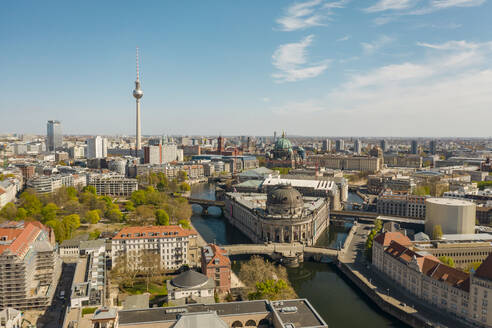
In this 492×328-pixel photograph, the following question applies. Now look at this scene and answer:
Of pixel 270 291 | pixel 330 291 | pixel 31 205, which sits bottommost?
pixel 330 291

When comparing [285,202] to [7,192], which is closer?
[285,202]

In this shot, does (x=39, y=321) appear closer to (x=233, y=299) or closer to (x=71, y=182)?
(x=233, y=299)

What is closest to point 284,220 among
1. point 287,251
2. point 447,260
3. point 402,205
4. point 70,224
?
point 287,251

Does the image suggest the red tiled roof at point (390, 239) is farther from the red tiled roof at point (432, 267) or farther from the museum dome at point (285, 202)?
the museum dome at point (285, 202)

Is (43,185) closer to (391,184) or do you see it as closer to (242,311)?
(242,311)

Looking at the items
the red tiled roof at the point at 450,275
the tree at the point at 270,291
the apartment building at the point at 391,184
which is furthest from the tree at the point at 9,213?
the apartment building at the point at 391,184

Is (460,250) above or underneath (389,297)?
above

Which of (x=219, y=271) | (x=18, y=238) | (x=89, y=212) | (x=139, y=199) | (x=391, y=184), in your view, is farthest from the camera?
(x=391, y=184)
